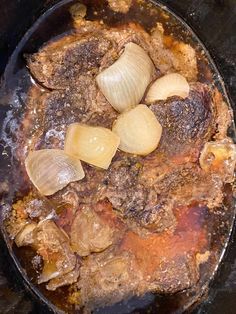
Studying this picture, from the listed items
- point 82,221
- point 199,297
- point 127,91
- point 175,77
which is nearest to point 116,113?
point 127,91

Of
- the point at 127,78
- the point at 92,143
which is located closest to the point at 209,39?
the point at 127,78

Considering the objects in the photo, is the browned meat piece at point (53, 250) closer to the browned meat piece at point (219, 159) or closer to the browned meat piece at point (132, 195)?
the browned meat piece at point (132, 195)

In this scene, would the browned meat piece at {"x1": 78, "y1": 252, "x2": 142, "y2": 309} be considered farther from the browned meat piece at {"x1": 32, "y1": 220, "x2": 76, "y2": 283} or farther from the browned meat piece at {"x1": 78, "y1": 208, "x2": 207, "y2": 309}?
the browned meat piece at {"x1": 32, "y1": 220, "x2": 76, "y2": 283}

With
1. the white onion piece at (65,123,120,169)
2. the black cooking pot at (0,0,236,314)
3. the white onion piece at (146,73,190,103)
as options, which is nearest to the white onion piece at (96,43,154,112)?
the white onion piece at (146,73,190,103)

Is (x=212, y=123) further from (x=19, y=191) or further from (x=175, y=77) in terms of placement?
(x=19, y=191)

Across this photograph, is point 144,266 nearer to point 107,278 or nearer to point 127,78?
point 107,278

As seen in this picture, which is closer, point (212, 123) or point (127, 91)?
point (127, 91)
